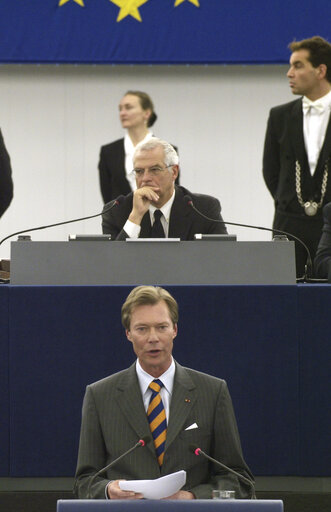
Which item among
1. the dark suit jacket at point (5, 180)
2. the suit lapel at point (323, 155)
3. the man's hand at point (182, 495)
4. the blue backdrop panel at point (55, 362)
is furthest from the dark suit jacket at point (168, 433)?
the suit lapel at point (323, 155)

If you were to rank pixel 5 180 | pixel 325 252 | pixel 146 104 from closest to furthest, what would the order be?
1. pixel 325 252
2. pixel 5 180
3. pixel 146 104

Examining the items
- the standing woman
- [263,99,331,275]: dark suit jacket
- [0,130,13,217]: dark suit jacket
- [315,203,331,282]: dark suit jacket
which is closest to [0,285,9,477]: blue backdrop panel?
[315,203,331,282]: dark suit jacket

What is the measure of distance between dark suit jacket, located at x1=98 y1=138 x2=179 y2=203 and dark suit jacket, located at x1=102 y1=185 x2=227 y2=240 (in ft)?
7.49

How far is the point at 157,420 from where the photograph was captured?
3.55 metres

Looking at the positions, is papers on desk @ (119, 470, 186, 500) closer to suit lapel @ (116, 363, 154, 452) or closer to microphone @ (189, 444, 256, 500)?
microphone @ (189, 444, 256, 500)

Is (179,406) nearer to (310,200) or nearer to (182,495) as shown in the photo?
(182,495)

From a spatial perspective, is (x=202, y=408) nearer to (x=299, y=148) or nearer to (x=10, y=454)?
(x=10, y=454)

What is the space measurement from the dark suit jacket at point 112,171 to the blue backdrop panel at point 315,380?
357cm

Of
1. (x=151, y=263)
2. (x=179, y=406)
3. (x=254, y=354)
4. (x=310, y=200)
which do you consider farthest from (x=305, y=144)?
(x=179, y=406)

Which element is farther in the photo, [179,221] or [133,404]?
[179,221]

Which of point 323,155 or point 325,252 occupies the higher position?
point 323,155

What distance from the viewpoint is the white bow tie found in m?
6.53

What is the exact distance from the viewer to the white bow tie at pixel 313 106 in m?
6.53

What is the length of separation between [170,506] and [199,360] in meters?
1.49
